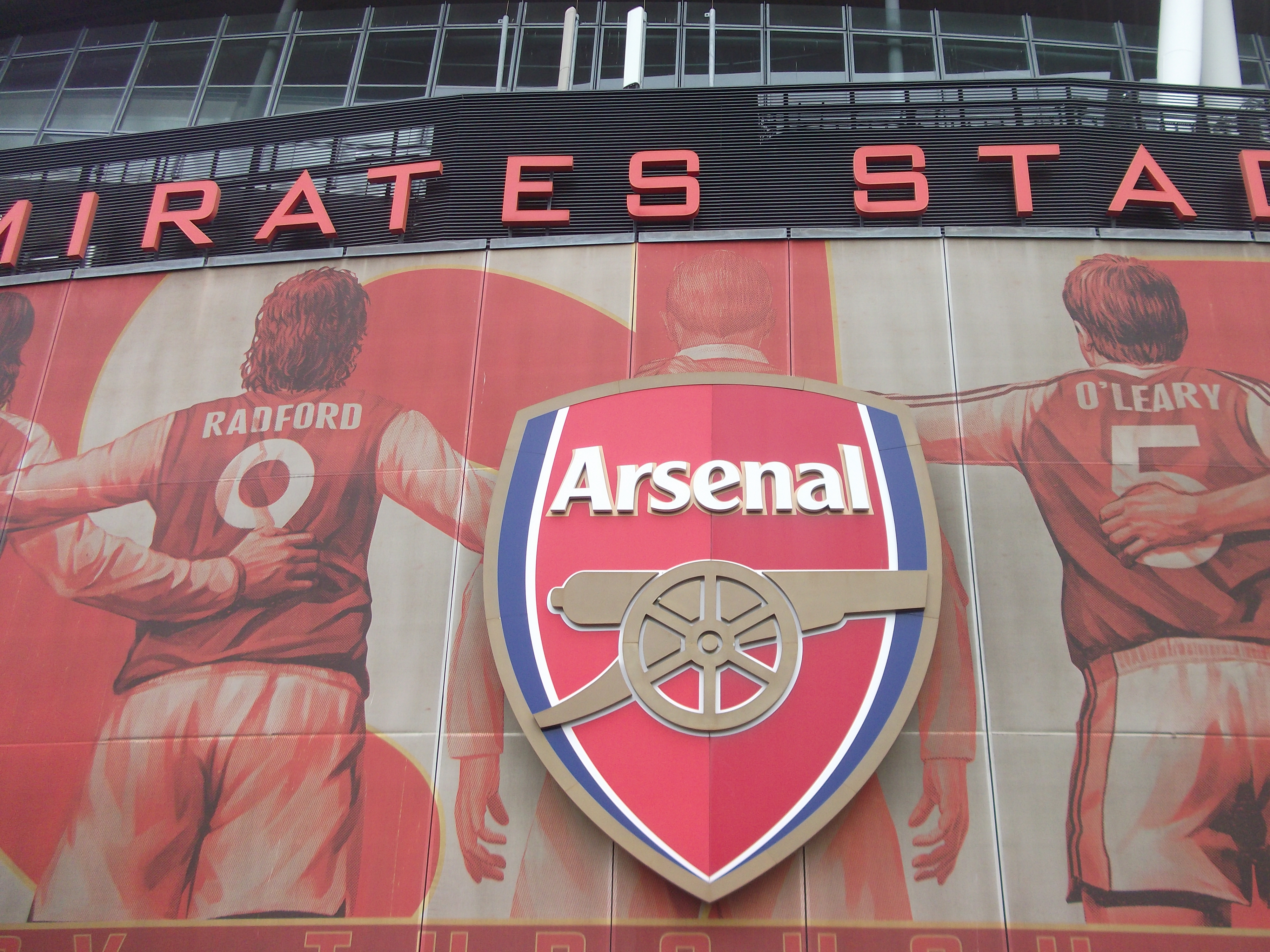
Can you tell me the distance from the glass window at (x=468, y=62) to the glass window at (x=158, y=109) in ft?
18.2

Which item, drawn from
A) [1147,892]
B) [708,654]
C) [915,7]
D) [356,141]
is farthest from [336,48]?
[1147,892]

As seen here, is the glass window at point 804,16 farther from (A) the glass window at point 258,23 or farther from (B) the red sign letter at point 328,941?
(B) the red sign letter at point 328,941

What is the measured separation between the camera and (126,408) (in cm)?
1598

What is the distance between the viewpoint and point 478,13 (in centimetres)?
2383

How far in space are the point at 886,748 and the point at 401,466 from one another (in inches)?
288

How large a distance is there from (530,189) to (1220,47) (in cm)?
1352

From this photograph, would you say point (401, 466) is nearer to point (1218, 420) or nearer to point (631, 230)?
point (631, 230)

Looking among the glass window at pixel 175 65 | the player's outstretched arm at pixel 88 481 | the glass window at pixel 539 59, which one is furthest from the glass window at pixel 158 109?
the player's outstretched arm at pixel 88 481

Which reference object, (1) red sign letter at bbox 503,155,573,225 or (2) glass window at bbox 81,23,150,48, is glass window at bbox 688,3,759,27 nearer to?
(1) red sign letter at bbox 503,155,573,225

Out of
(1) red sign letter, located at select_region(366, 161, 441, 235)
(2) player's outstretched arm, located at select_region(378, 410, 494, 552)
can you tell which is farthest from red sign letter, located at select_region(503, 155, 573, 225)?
(2) player's outstretched arm, located at select_region(378, 410, 494, 552)

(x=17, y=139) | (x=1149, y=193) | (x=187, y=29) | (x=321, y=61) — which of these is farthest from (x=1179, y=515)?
(x=17, y=139)

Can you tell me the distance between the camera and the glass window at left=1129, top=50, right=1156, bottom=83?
Result: 2245cm

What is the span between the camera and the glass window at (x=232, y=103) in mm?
23078

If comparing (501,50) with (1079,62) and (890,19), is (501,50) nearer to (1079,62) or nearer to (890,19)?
(890,19)
